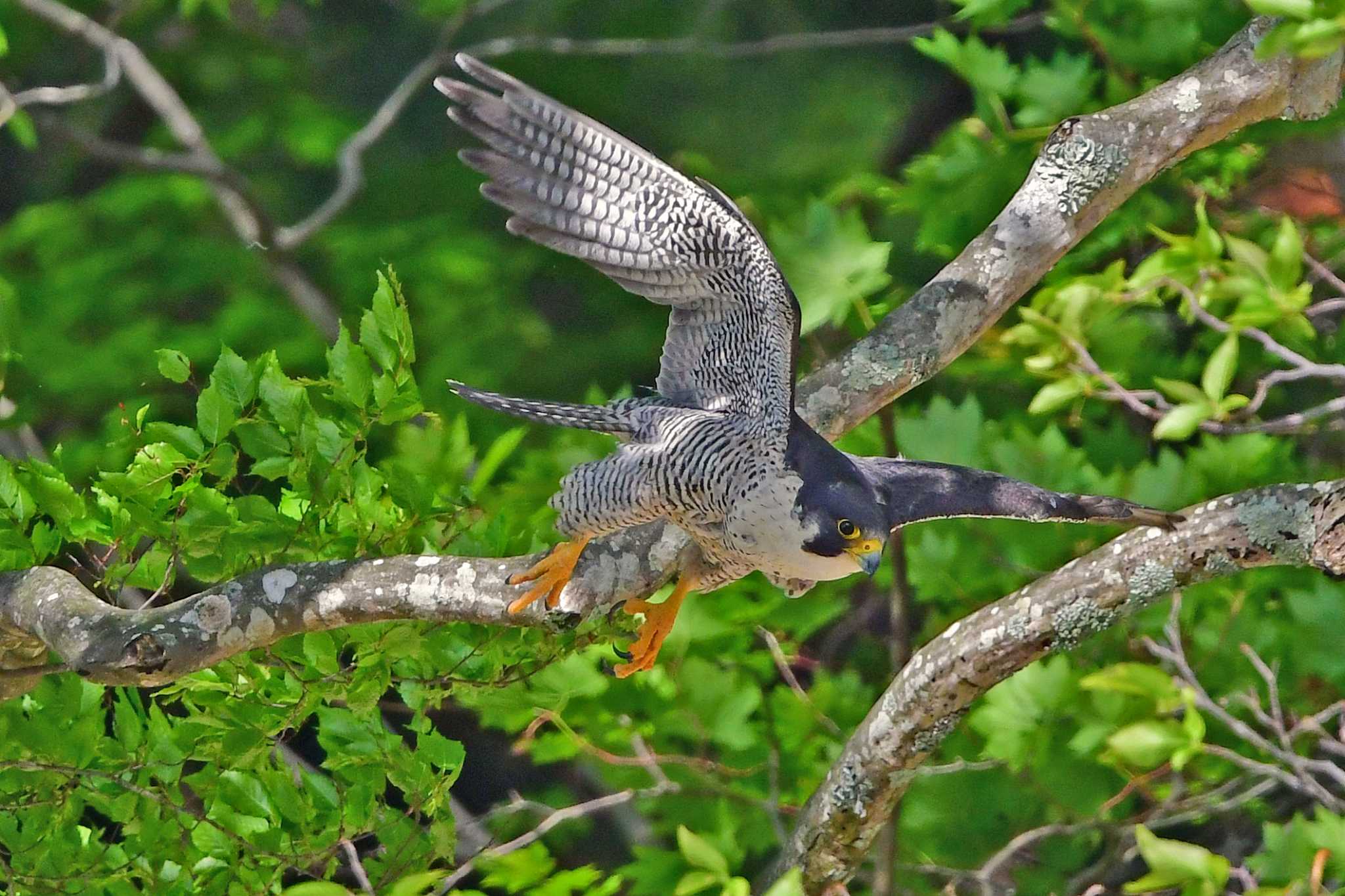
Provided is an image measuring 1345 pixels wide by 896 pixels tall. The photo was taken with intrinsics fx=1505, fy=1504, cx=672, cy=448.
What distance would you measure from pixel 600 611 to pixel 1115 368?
2119 mm

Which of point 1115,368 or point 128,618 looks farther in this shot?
point 1115,368

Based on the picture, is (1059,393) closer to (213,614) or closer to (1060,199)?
(1060,199)

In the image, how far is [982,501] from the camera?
8.57 ft

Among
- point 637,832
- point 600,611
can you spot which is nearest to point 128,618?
point 600,611

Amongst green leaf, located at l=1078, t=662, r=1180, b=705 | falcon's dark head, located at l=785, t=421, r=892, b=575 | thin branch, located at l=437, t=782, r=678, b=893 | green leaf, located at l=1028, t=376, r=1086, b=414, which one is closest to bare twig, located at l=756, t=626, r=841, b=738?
thin branch, located at l=437, t=782, r=678, b=893

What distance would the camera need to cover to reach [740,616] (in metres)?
4.09

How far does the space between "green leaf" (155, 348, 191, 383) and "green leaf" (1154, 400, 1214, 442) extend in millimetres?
2130

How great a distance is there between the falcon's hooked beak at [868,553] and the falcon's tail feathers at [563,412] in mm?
618

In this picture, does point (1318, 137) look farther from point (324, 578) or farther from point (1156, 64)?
point (324, 578)

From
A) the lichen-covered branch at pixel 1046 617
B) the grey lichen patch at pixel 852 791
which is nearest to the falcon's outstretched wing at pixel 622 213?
the lichen-covered branch at pixel 1046 617

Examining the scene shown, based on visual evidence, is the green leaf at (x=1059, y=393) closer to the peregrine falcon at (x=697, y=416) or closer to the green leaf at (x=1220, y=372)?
the green leaf at (x=1220, y=372)

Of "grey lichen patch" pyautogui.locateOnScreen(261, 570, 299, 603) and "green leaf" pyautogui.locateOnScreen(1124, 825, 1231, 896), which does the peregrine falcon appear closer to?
"grey lichen patch" pyautogui.locateOnScreen(261, 570, 299, 603)

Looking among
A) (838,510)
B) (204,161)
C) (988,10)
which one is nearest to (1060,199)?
(988,10)

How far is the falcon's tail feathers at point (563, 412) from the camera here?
3.04 metres
